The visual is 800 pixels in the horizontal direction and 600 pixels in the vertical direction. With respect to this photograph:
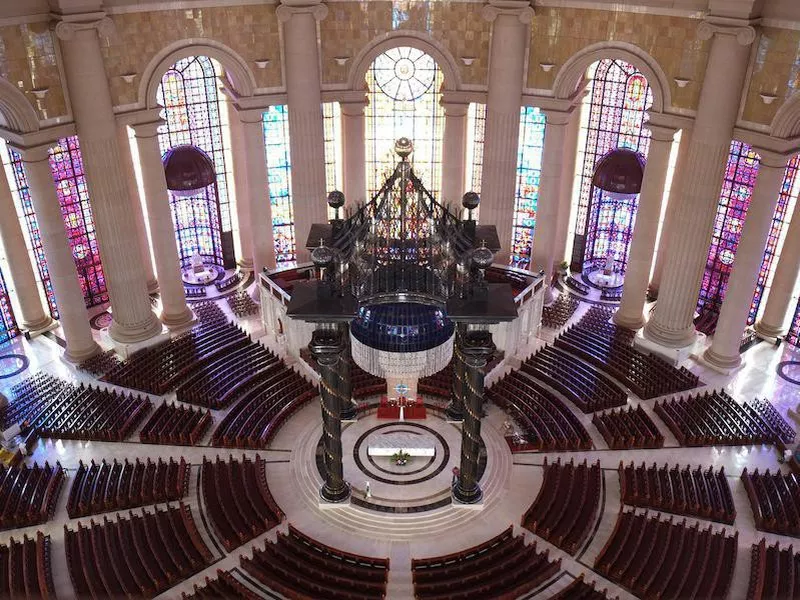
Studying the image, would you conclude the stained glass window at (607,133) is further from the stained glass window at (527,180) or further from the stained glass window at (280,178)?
the stained glass window at (280,178)

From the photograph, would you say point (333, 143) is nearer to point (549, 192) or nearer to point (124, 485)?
point (549, 192)

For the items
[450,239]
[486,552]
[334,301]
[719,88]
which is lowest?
[486,552]

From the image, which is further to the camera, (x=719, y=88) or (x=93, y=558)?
(x=719, y=88)

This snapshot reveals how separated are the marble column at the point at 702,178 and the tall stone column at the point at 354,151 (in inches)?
609

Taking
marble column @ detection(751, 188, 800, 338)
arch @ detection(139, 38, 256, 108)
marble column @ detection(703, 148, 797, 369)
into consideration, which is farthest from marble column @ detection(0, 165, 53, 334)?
marble column @ detection(751, 188, 800, 338)

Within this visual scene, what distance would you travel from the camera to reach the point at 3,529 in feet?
80.9

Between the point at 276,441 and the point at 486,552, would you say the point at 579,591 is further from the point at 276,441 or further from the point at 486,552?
the point at 276,441

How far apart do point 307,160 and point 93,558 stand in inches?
793

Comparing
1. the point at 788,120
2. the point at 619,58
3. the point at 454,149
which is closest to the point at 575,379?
the point at 788,120

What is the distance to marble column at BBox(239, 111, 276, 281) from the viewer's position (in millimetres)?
35344

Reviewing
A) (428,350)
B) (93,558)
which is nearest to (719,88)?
(428,350)

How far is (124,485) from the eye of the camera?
26.0 meters

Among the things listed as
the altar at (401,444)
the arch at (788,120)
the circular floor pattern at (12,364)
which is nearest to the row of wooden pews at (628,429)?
the altar at (401,444)

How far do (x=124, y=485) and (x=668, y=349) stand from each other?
2377 cm
